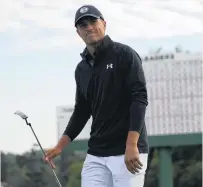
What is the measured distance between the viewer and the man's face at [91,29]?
351 centimetres

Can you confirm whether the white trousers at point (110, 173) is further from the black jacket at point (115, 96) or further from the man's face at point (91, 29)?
the man's face at point (91, 29)

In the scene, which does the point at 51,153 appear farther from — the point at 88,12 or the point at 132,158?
the point at 88,12

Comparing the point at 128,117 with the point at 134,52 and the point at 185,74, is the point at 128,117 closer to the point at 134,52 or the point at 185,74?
the point at 134,52

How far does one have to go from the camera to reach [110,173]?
3605mm

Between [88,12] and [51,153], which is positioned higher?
[88,12]

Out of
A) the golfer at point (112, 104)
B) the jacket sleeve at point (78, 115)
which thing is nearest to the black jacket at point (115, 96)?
the golfer at point (112, 104)

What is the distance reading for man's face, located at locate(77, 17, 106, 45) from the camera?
3514 millimetres

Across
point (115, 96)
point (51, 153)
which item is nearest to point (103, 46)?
point (115, 96)

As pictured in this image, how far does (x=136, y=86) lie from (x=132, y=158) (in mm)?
351

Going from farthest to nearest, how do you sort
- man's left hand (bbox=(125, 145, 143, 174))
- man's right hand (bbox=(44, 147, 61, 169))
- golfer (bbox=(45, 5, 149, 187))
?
man's right hand (bbox=(44, 147, 61, 169)) < golfer (bbox=(45, 5, 149, 187)) < man's left hand (bbox=(125, 145, 143, 174))

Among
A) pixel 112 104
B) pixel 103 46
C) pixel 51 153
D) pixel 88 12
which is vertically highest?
pixel 88 12

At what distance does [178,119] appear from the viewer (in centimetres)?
7038

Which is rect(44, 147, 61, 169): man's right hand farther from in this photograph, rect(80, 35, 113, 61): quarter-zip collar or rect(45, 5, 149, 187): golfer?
rect(80, 35, 113, 61): quarter-zip collar

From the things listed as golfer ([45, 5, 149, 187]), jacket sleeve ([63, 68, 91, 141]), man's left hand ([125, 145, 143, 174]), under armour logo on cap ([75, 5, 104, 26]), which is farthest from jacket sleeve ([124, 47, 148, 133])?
jacket sleeve ([63, 68, 91, 141])
